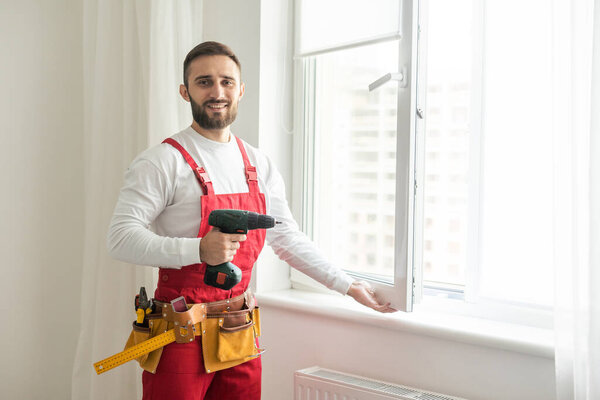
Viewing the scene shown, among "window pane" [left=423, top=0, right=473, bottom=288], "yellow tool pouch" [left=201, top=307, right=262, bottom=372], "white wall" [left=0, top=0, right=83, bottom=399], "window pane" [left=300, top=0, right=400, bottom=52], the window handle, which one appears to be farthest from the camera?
"white wall" [left=0, top=0, right=83, bottom=399]

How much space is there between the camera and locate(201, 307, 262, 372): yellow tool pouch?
161 centimetres

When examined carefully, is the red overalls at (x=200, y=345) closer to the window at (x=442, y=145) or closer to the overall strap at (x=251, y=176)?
the overall strap at (x=251, y=176)

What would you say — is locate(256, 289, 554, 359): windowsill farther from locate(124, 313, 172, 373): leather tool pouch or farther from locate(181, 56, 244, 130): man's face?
locate(181, 56, 244, 130): man's face

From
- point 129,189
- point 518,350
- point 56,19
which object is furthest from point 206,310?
point 56,19

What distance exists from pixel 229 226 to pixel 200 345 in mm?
363

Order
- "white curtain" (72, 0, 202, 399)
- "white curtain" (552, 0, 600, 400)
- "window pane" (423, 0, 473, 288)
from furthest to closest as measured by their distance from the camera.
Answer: "white curtain" (72, 0, 202, 399), "window pane" (423, 0, 473, 288), "white curtain" (552, 0, 600, 400)

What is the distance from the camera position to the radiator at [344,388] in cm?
174

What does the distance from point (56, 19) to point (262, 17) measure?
90cm

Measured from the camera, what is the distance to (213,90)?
1682 millimetres

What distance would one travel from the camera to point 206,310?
161 cm

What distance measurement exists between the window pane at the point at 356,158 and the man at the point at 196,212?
0.40 metres

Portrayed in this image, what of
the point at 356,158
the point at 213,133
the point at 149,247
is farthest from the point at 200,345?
the point at 356,158

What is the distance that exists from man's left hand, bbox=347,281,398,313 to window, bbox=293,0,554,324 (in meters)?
0.05

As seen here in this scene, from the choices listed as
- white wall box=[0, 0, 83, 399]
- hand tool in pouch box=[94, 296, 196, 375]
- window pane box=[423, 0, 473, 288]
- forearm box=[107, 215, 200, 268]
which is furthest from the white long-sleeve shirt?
white wall box=[0, 0, 83, 399]
